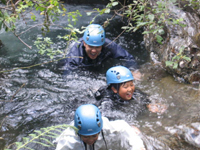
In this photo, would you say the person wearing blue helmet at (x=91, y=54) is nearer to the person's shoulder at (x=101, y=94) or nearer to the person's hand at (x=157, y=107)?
the person's shoulder at (x=101, y=94)

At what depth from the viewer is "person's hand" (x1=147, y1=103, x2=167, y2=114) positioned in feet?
14.1

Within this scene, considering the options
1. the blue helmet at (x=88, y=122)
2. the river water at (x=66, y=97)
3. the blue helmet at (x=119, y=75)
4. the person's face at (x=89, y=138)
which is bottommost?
the river water at (x=66, y=97)

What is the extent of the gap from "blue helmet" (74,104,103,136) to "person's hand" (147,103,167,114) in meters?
1.70

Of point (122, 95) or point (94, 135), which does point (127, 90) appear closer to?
point (122, 95)

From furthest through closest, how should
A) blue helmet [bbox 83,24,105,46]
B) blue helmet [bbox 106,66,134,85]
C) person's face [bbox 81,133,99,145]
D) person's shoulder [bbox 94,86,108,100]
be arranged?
blue helmet [bbox 83,24,105,46], person's shoulder [bbox 94,86,108,100], blue helmet [bbox 106,66,134,85], person's face [bbox 81,133,99,145]

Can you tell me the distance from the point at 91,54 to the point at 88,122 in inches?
120

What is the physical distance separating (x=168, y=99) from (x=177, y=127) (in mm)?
1176

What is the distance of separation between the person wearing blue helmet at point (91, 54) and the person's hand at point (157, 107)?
1673mm

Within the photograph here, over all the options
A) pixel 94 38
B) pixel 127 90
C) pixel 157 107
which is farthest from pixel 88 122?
pixel 94 38

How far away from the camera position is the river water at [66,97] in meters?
3.77

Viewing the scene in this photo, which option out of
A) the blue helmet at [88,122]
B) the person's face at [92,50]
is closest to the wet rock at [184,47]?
the person's face at [92,50]

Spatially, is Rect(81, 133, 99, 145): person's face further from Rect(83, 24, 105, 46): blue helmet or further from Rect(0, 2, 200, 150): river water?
Rect(83, 24, 105, 46): blue helmet

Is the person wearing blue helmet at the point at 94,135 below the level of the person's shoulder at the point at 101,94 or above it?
above

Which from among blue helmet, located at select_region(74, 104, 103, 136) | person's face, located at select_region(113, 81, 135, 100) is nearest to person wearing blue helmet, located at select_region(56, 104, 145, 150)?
blue helmet, located at select_region(74, 104, 103, 136)
